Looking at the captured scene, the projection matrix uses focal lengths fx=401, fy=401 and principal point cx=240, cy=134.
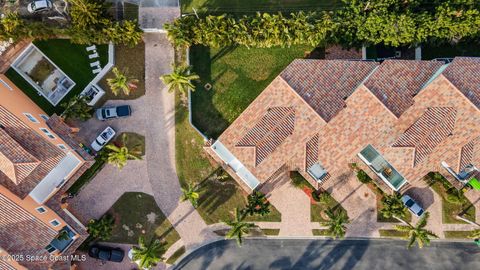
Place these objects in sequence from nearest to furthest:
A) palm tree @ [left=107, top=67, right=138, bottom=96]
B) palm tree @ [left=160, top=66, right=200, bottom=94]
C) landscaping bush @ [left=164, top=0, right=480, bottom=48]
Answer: landscaping bush @ [left=164, top=0, right=480, bottom=48] → palm tree @ [left=160, top=66, right=200, bottom=94] → palm tree @ [left=107, top=67, right=138, bottom=96]

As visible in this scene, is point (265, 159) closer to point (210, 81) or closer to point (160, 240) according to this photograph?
point (210, 81)

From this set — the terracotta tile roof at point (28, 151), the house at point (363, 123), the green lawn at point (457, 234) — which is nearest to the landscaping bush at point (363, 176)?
the house at point (363, 123)

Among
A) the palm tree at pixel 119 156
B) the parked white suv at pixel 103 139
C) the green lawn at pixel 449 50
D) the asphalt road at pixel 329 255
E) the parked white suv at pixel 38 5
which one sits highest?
the parked white suv at pixel 38 5

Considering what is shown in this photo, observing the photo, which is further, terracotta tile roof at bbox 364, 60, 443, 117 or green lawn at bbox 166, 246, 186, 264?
green lawn at bbox 166, 246, 186, 264

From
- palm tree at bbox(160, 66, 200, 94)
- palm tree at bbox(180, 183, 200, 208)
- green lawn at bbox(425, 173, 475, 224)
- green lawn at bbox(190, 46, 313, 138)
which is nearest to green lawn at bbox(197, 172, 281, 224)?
palm tree at bbox(180, 183, 200, 208)

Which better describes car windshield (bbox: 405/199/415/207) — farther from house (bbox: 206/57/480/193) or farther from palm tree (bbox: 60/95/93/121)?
palm tree (bbox: 60/95/93/121)

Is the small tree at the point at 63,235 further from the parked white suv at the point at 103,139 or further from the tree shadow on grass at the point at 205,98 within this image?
the tree shadow on grass at the point at 205,98
